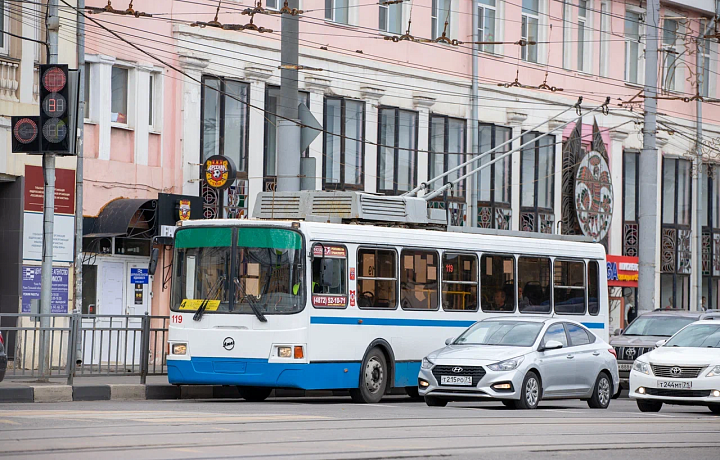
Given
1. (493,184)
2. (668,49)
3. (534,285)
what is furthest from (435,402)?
(668,49)

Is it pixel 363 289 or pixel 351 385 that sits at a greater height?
pixel 363 289

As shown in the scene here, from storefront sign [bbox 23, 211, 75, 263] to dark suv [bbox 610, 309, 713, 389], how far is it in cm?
1094

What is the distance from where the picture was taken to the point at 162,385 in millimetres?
21234

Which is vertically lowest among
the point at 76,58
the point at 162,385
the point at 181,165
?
the point at 162,385

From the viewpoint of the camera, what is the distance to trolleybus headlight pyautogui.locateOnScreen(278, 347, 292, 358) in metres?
19.5

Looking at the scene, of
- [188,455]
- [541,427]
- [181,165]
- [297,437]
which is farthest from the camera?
[181,165]

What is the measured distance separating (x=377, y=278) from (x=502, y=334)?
2111 millimetres

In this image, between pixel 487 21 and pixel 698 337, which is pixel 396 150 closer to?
pixel 487 21

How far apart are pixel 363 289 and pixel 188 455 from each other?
9.89 metres

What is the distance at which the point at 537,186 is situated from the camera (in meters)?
41.8

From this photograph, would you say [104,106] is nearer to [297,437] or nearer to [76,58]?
[76,58]

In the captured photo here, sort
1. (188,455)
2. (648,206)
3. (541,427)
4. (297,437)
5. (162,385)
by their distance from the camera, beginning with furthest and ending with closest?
(648,206) → (162,385) → (541,427) → (297,437) → (188,455)

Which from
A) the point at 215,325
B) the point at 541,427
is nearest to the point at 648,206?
the point at 215,325

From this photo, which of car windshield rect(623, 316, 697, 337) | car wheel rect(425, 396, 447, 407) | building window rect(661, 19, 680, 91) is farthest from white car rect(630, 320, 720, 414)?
building window rect(661, 19, 680, 91)
